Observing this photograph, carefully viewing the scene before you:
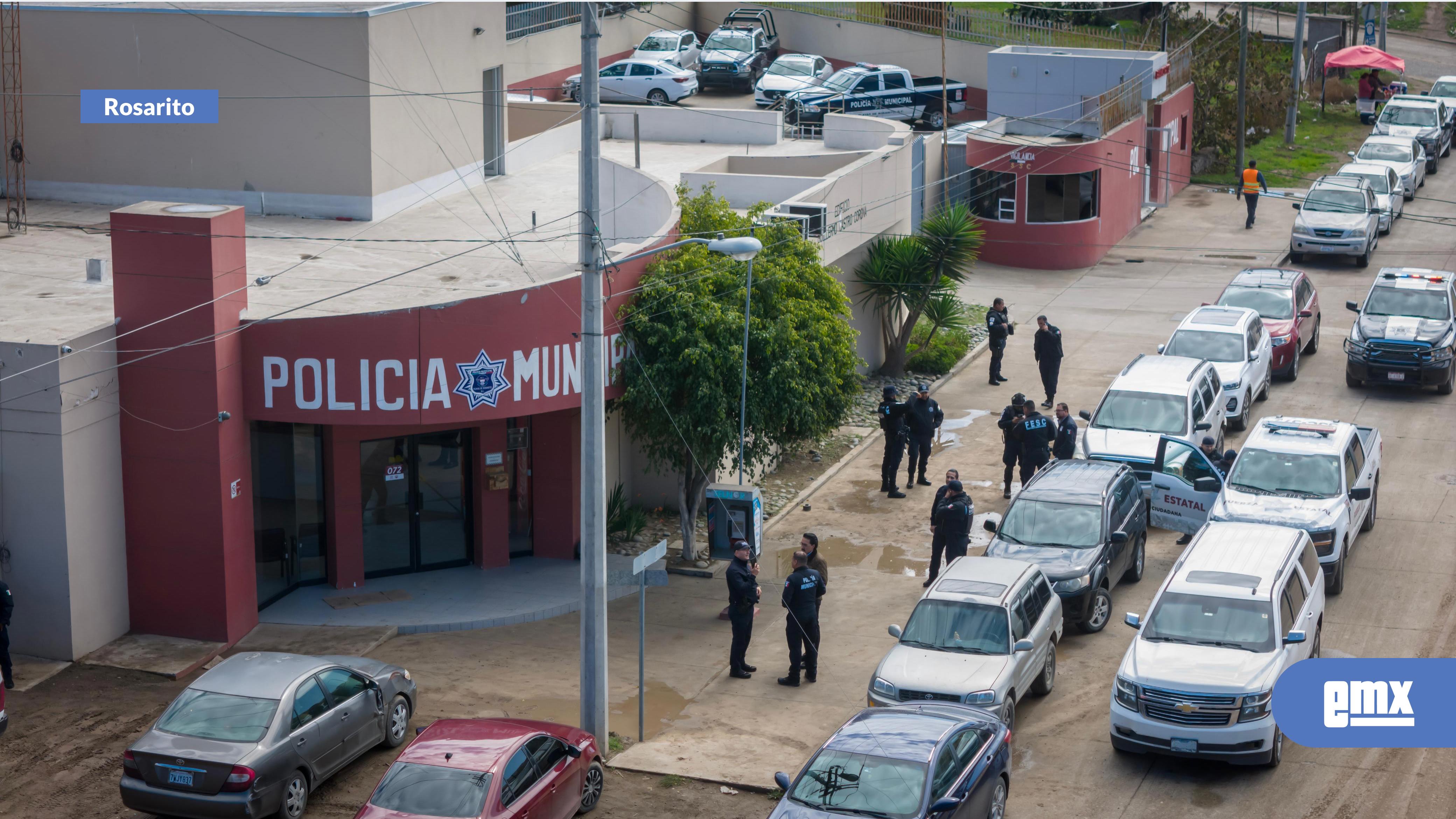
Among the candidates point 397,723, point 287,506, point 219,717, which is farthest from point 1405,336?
point 219,717

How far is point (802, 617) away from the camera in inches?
701

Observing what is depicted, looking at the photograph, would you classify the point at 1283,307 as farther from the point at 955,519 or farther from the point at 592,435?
the point at 592,435

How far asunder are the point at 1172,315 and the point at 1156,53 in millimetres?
11687

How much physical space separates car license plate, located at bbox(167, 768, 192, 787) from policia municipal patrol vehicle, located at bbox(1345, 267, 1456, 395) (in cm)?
2167

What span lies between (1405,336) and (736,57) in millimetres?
27981

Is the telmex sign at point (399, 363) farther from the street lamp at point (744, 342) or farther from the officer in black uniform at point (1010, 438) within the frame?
the officer in black uniform at point (1010, 438)

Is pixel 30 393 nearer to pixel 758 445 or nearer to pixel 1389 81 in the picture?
pixel 758 445

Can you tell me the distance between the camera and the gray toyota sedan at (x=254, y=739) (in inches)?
555

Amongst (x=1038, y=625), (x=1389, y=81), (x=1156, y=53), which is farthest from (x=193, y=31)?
(x=1389, y=81)

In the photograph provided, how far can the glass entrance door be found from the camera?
21.5m

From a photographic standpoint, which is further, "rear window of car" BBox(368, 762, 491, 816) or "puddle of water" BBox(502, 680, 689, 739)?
"puddle of water" BBox(502, 680, 689, 739)

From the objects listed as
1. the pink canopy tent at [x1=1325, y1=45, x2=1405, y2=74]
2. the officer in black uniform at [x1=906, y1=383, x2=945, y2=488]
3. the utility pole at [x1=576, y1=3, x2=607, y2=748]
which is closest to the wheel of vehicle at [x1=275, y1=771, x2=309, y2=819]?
the utility pole at [x1=576, y1=3, x2=607, y2=748]

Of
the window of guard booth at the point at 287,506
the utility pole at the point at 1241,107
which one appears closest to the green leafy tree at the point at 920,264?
the window of guard booth at the point at 287,506

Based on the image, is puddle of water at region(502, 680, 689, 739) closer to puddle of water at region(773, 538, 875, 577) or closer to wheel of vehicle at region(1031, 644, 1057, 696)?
wheel of vehicle at region(1031, 644, 1057, 696)
